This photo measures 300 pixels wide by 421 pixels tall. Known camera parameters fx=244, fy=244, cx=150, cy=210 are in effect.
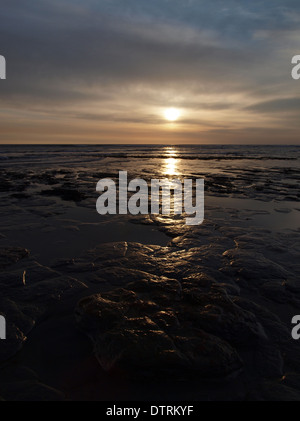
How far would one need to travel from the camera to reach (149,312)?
107 inches

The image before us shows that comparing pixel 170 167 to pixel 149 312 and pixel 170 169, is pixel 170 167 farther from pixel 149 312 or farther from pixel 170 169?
pixel 149 312

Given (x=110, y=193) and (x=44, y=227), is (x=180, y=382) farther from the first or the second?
(x=110, y=193)

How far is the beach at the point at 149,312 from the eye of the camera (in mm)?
1991

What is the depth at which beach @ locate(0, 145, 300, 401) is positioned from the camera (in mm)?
1991

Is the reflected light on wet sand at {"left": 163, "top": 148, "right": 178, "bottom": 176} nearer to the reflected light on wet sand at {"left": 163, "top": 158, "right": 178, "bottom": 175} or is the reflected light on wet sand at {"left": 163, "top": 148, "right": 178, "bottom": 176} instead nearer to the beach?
the reflected light on wet sand at {"left": 163, "top": 158, "right": 178, "bottom": 175}

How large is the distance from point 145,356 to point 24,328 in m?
1.32

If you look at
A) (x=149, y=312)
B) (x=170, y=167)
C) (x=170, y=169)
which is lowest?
(x=149, y=312)

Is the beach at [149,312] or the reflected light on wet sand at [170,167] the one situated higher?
the reflected light on wet sand at [170,167]

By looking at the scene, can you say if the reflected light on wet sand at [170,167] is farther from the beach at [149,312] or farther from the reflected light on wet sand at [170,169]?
the beach at [149,312]

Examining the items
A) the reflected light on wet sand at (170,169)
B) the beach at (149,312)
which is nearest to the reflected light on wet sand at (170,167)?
the reflected light on wet sand at (170,169)

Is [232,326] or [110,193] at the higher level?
[110,193]

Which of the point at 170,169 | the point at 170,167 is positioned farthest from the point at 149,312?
the point at 170,167

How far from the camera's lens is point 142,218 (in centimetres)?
639
